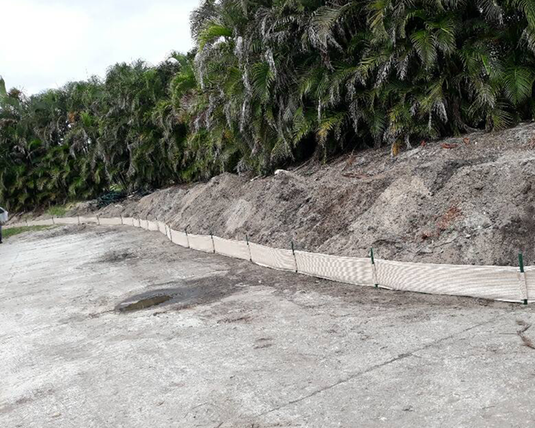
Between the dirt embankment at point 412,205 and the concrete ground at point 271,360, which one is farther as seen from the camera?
the dirt embankment at point 412,205

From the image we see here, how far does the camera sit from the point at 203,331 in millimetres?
7723

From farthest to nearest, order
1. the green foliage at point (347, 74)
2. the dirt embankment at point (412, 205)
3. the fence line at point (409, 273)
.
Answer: the green foliage at point (347, 74) < the dirt embankment at point (412, 205) < the fence line at point (409, 273)

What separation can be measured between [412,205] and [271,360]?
536 cm

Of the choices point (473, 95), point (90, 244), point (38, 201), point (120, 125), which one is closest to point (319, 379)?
point (473, 95)

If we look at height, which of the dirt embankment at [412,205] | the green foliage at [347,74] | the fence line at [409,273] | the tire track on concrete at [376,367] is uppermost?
the green foliage at [347,74]

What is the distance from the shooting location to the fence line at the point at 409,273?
275 inches

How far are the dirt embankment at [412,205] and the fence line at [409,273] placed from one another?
0.71 meters

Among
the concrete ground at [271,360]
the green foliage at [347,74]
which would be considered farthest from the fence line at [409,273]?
the green foliage at [347,74]

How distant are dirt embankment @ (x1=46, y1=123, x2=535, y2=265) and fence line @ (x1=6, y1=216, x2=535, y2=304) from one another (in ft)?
2.34

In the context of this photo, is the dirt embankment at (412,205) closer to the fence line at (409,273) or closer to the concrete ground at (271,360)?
the fence line at (409,273)

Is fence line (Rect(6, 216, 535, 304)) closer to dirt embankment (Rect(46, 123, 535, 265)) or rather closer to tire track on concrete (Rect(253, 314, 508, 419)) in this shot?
tire track on concrete (Rect(253, 314, 508, 419))

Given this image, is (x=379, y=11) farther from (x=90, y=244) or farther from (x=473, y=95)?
(x=90, y=244)

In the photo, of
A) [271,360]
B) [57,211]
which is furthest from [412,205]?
[57,211]

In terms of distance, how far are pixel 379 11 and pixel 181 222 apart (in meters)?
11.4
